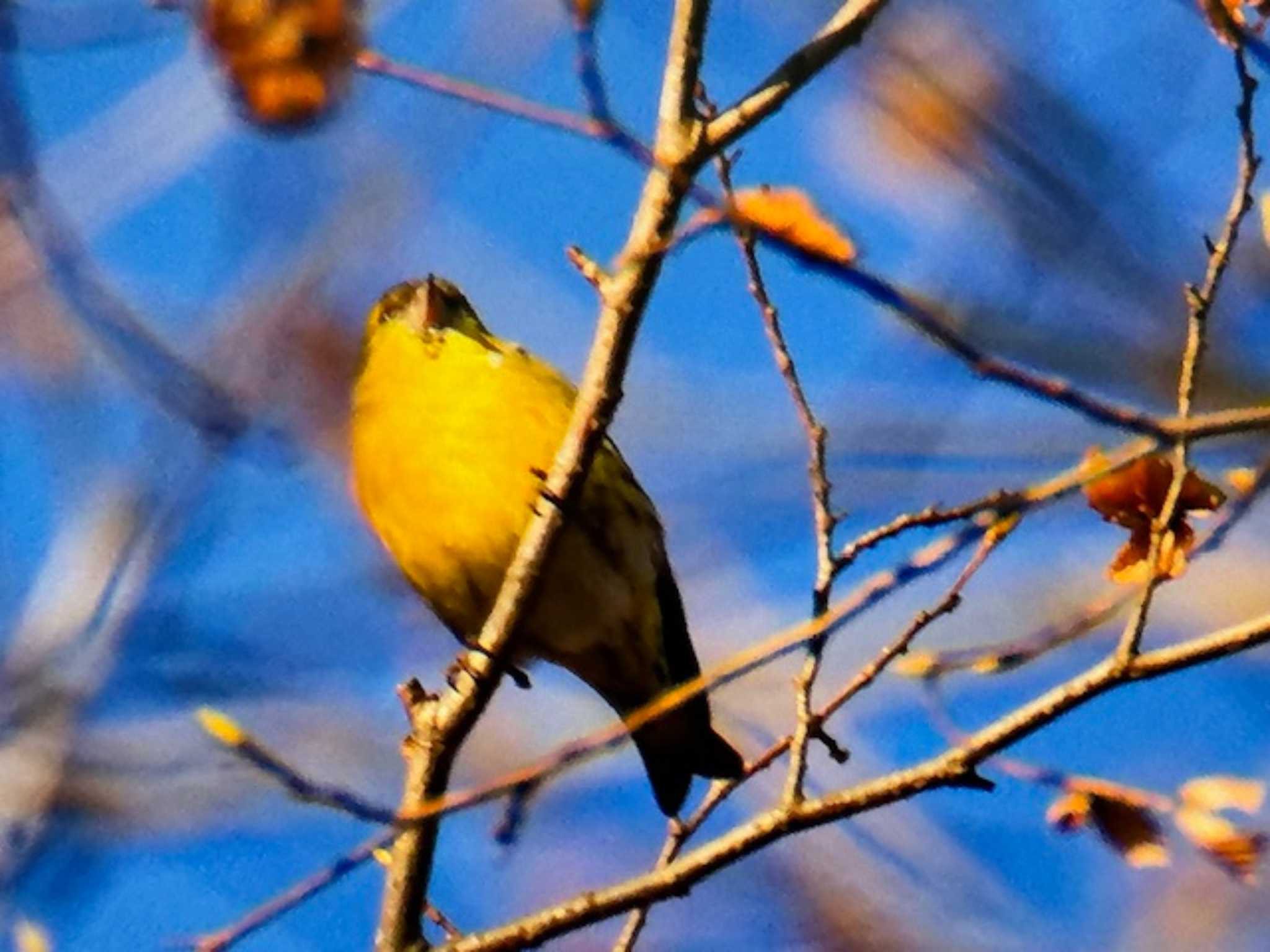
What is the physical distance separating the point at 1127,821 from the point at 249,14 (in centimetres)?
153

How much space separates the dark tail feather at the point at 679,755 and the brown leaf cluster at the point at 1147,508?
6.24ft

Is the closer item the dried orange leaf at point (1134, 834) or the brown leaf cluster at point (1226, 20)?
the brown leaf cluster at point (1226, 20)

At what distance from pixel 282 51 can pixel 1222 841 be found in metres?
1.49

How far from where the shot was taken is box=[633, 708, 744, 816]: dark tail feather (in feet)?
13.3

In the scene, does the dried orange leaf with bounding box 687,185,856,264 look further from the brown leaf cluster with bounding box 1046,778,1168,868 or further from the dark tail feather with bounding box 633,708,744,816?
the dark tail feather with bounding box 633,708,744,816

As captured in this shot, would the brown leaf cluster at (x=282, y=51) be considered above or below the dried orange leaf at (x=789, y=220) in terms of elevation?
above

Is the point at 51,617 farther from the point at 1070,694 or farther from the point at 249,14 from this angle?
the point at 1070,694

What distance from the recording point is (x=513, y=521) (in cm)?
392

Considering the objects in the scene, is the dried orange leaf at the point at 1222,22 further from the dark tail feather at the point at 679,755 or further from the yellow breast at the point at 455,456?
the dark tail feather at the point at 679,755

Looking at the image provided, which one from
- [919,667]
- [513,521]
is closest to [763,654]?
[919,667]

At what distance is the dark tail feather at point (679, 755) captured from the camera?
405 cm

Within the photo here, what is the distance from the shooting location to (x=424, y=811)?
6.94 ft

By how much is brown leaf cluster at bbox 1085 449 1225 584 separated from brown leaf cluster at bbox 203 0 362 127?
105 cm

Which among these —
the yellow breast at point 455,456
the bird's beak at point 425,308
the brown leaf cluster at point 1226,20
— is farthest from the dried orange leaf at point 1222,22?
the bird's beak at point 425,308
